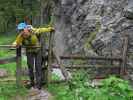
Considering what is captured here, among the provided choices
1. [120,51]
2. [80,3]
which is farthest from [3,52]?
[120,51]

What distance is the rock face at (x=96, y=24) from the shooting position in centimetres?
1516

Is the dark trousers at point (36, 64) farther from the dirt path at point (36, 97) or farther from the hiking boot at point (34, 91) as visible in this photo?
the dirt path at point (36, 97)

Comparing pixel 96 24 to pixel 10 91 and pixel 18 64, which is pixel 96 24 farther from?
pixel 10 91

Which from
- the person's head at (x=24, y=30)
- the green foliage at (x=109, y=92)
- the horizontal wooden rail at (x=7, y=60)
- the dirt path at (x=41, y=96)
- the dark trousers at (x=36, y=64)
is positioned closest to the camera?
the green foliage at (x=109, y=92)

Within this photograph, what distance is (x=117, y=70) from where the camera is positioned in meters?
13.6

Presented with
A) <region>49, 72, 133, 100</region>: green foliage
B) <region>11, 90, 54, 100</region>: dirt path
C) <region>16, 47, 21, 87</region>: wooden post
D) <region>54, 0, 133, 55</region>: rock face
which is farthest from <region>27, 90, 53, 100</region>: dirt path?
<region>54, 0, 133, 55</region>: rock face

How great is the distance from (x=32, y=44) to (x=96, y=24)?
700 cm

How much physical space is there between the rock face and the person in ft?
15.1

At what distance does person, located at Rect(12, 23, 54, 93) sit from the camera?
34.4ft

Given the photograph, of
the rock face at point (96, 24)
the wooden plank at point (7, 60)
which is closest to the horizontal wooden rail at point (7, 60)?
the wooden plank at point (7, 60)

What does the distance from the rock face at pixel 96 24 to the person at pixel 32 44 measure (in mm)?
4606

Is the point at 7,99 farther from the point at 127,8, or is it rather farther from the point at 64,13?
the point at 64,13

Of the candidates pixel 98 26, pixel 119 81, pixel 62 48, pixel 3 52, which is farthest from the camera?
pixel 3 52

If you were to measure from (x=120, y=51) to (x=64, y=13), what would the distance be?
30.6ft
